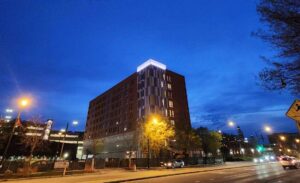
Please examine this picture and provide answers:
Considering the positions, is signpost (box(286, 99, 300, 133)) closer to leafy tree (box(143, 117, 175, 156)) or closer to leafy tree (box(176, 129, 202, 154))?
leafy tree (box(143, 117, 175, 156))

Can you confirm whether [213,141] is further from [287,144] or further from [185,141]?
[287,144]

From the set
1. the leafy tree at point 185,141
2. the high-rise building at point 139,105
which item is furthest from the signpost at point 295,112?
the high-rise building at point 139,105

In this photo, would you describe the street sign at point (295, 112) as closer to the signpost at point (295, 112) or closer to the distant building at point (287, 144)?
the signpost at point (295, 112)

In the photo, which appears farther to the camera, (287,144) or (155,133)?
(287,144)

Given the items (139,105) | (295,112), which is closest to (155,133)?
(139,105)

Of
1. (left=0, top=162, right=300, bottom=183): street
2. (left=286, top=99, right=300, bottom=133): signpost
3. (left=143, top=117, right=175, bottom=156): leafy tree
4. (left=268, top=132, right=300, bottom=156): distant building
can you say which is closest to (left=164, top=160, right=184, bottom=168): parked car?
(left=143, top=117, right=175, bottom=156): leafy tree

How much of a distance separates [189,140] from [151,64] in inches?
1338

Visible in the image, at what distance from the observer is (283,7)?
8094mm

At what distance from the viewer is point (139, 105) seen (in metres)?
76.0

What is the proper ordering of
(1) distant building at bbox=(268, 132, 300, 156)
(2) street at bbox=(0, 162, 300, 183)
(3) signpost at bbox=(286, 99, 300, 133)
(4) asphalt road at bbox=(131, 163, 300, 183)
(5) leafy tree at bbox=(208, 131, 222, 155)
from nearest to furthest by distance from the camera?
1. (3) signpost at bbox=(286, 99, 300, 133)
2. (4) asphalt road at bbox=(131, 163, 300, 183)
3. (2) street at bbox=(0, 162, 300, 183)
4. (5) leafy tree at bbox=(208, 131, 222, 155)
5. (1) distant building at bbox=(268, 132, 300, 156)

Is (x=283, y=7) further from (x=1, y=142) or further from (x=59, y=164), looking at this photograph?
(x=1, y=142)

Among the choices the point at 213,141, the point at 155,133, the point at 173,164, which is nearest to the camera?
the point at 155,133

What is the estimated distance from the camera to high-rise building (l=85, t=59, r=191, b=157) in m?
73.5

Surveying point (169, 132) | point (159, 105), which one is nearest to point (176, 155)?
point (169, 132)
